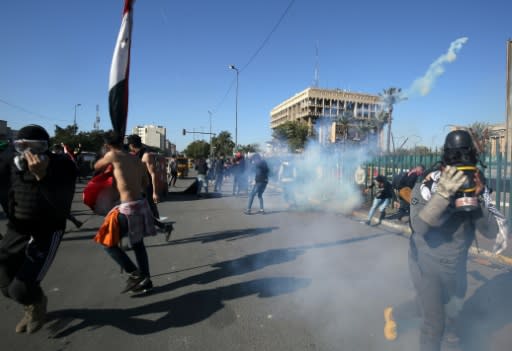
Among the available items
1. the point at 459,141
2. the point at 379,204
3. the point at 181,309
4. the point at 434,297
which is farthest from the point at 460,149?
the point at 379,204

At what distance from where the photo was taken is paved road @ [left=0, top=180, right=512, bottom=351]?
265 cm

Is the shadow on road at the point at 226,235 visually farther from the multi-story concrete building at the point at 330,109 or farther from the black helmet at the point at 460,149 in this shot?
the multi-story concrete building at the point at 330,109

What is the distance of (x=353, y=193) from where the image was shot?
10.6 m

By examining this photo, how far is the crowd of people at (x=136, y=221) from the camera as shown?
1992 mm

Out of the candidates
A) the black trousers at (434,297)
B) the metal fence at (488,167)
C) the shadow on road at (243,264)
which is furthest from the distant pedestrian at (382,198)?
the black trousers at (434,297)

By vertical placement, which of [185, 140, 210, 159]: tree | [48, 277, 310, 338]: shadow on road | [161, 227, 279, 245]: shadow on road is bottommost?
[48, 277, 310, 338]: shadow on road

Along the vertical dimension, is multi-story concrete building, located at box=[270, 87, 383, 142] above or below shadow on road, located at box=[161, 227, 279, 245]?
above

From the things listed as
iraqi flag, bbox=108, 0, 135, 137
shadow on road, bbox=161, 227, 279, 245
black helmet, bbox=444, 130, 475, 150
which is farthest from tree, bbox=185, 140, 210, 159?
black helmet, bbox=444, 130, 475, 150

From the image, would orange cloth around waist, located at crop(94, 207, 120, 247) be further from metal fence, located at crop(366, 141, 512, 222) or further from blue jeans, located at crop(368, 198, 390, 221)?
blue jeans, located at crop(368, 198, 390, 221)

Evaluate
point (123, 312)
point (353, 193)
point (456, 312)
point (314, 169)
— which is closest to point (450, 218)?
point (456, 312)

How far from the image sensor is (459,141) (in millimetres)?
2023

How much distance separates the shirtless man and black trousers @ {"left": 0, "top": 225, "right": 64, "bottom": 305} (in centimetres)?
69

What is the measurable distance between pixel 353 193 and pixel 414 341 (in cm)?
827

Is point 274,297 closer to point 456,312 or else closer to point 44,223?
point 456,312
